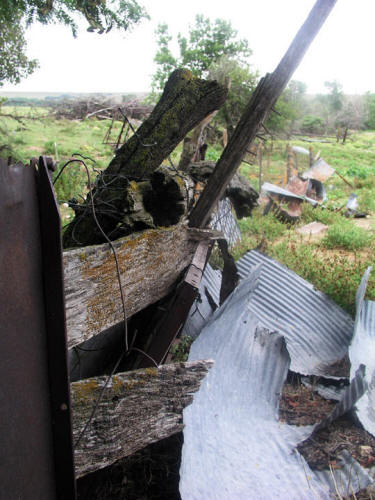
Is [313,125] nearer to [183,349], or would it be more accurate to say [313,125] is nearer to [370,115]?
[370,115]

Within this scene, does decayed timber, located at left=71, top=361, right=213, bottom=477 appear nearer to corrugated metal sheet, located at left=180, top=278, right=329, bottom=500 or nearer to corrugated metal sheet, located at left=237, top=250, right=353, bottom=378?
corrugated metal sheet, located at left=180, top=278, right=329, bottom=500

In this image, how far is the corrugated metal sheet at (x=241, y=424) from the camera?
2211 mm

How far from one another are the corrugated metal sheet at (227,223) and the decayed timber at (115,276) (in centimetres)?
395

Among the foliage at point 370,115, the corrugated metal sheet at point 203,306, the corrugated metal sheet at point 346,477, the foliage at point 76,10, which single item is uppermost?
the foliage at point 370,115

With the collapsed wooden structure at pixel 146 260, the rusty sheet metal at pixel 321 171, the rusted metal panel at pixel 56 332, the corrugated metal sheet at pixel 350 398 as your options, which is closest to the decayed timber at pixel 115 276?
the collapsed wooden structure at pixel 146 260

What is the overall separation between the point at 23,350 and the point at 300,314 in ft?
12.8

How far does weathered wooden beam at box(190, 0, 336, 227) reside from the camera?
3029 millimetres

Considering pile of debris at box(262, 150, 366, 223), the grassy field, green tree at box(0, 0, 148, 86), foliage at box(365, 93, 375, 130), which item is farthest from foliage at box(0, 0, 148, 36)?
foliage at box(365, 93, 375, 130)

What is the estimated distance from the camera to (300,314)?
Result: 4367 millimetres

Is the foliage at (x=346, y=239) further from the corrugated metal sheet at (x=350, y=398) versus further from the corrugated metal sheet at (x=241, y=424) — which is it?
the corrugated metal sheet at (x=350, y=398)

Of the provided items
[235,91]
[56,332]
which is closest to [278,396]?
[56,332]

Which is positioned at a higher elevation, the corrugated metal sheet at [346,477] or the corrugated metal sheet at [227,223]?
the corrugated metal sheet at [227,223]

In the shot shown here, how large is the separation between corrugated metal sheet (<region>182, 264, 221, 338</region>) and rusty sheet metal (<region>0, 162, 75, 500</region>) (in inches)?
103

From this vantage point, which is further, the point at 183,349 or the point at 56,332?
the point at 183,349
